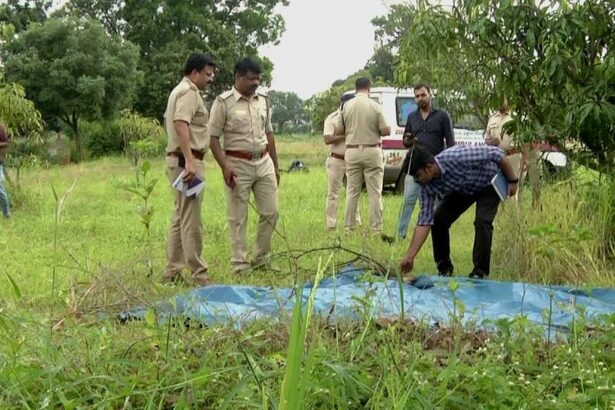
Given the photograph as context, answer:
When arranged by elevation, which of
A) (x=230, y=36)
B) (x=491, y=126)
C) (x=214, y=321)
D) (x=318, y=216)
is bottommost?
(x=318, y=216)

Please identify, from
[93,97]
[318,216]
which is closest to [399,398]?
[318,216]

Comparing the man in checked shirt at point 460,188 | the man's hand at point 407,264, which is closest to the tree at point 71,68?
the man in checked shirt at point 460,188

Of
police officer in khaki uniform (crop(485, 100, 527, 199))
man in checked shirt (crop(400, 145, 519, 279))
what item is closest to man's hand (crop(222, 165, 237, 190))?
man in checked shirt (crop(400, 145, 519, 279))

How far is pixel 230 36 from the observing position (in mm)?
34719

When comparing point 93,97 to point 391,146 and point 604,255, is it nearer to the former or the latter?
point 391,146

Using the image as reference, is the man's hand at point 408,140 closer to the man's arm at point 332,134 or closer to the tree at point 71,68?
the man's arm at point 332,134

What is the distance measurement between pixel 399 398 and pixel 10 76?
1105 inches

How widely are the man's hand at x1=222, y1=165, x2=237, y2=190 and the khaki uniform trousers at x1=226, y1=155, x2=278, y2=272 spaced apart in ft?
0.09

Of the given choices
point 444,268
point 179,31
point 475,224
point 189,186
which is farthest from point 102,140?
point 475,224

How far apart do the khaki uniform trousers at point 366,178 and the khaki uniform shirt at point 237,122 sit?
6.53ft

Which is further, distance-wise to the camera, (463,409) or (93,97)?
A: (93,97)

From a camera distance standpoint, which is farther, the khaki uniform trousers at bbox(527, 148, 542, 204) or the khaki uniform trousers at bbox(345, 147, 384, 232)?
the khaki uniform trousers at bbox(345, 147, 384, 232)

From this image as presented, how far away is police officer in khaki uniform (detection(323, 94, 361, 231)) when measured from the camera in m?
8.12

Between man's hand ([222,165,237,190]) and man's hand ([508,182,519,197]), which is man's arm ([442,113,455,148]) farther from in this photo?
man's hand ([222,165,237,190])
